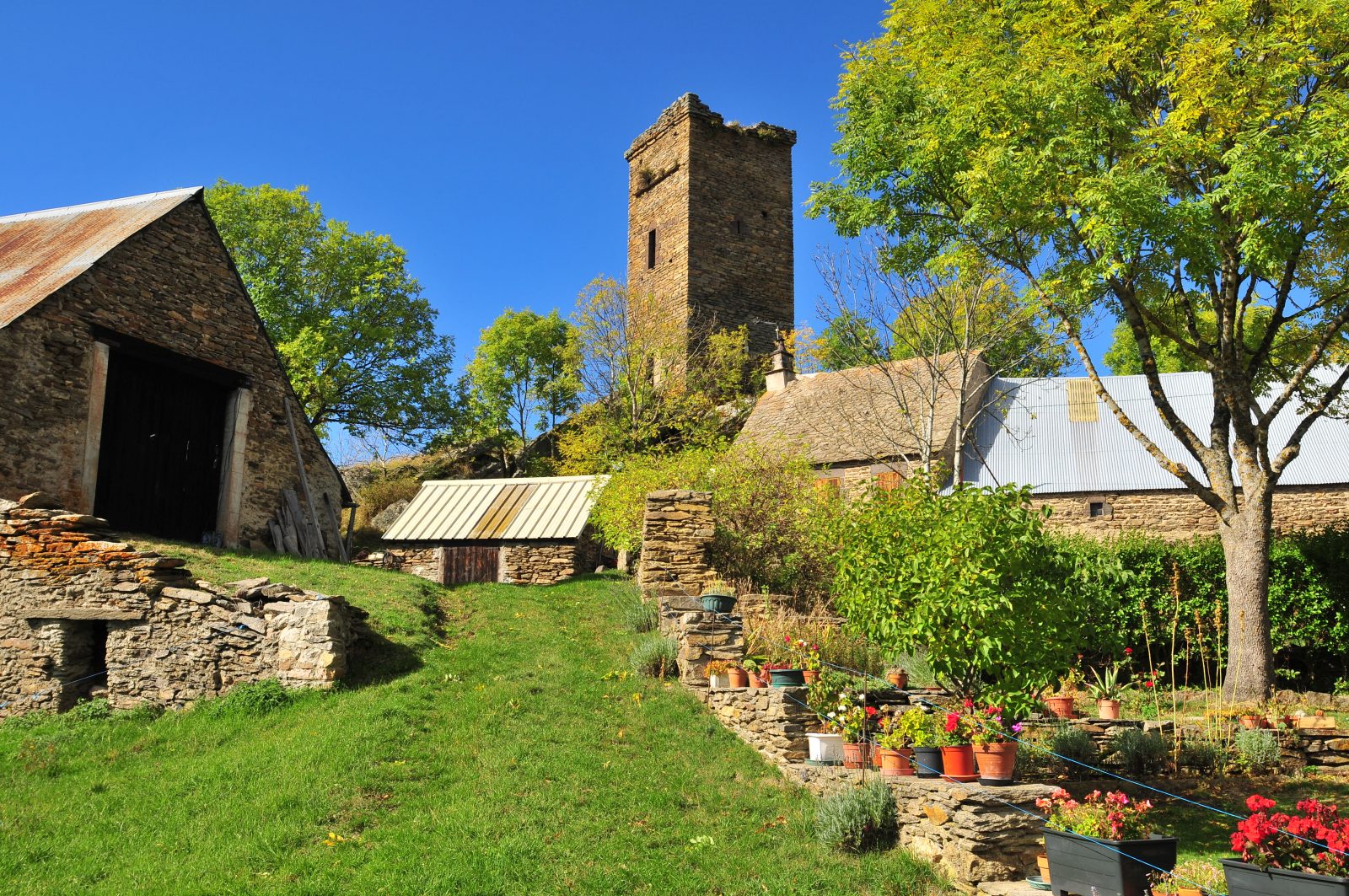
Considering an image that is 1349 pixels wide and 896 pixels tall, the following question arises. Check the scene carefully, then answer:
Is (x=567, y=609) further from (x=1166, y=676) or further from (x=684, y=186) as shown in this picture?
(x=684, y=186)

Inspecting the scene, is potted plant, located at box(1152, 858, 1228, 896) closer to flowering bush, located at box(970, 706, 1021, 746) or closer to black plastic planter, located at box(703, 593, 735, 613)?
flowering bush, located at box(970, 706, 1021, 746)

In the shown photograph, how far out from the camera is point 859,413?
24.1 metres

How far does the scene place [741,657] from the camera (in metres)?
10.7

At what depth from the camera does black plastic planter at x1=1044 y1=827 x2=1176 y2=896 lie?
16.6 ft

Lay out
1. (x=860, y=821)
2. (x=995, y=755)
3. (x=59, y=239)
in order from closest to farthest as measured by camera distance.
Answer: (x=995, y=755) → (x=860, y=821) → (x=59, y=239)

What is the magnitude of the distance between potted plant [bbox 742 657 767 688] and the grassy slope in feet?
2.03

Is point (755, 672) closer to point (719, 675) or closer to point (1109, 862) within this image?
point (719, 675)

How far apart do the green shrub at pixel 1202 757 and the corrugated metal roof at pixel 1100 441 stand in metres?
10.6

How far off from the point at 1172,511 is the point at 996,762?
15.3 metres

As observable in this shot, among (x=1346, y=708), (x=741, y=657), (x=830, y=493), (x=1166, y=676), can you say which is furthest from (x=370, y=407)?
(x=1346, y=708)

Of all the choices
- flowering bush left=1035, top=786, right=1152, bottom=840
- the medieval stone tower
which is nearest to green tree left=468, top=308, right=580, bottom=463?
the medieval stone tower

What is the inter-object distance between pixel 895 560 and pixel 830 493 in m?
7.12

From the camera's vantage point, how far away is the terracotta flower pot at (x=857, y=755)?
25.6ft

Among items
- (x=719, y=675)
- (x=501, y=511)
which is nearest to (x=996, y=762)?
(x=719, y=675)
